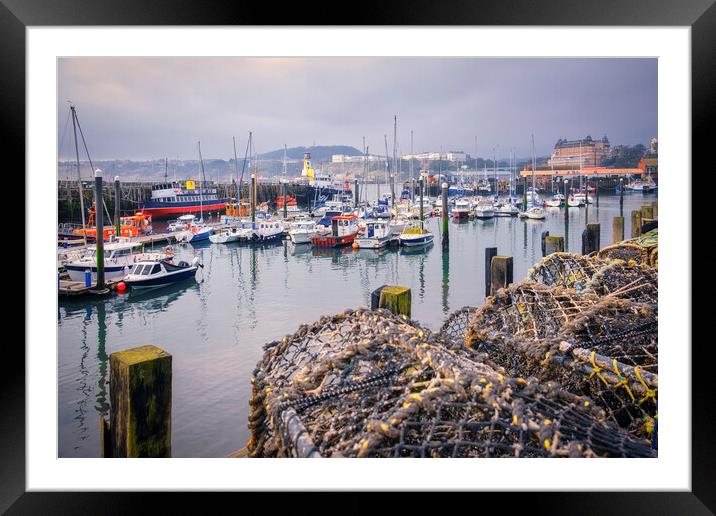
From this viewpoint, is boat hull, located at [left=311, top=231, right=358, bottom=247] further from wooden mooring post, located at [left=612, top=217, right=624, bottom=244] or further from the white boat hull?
wooden mooring post, located at [left=612, top=217, right=624, bottom=244]

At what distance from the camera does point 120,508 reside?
2.20 metres

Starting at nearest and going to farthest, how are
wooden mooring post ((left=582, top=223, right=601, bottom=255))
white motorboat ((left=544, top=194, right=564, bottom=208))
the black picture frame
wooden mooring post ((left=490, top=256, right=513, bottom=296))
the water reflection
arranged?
the black picture frame, the water reflection, wooden mooring post ((left=490, top=256, right=513, bottom=296)), wooden mooring post ((left=582, top=223, right=601, bottom=255)), white motorboat ((left=544, top=194, right=564, bottom=208))

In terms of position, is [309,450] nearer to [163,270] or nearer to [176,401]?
[176,401]

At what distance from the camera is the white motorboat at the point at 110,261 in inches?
355

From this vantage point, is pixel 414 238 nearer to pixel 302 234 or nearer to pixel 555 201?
pixel 302 234

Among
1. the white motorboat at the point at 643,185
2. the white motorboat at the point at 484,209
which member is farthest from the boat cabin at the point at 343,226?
the white motorboat at the point at 643,185

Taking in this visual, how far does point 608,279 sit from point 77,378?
4731 mm

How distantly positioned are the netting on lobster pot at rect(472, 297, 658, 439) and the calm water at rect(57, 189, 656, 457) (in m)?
2.22

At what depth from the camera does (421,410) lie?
5.06 feet

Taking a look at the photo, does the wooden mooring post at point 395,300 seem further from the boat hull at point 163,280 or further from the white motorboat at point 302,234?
the white motorboat at point 302,234

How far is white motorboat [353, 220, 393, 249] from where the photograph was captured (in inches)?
561

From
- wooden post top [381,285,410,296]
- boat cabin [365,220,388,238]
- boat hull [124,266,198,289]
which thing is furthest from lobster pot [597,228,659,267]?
boat cabin [365,220,388,238]
